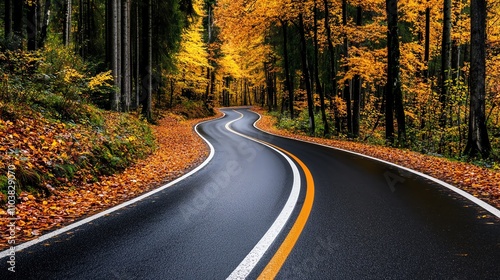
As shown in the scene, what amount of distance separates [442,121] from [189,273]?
18.7 meters

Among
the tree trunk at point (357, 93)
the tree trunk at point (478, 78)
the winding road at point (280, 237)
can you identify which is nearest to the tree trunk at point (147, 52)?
the tree trunk at point (357, 93)

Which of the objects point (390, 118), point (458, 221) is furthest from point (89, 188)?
point (390, 118)

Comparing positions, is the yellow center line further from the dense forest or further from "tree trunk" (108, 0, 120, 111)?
"tree trunk" (108, 0, 120, 111)

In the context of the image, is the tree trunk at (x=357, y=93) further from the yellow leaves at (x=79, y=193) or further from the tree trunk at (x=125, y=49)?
the tree trunk at (x=125, y=49)

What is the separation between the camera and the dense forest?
40.2 ft

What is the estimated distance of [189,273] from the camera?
11.0 ft

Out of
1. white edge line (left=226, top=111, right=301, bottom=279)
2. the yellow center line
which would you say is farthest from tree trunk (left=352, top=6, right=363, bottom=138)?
white edge line (left=226, top=111, right=301, bottom=279)

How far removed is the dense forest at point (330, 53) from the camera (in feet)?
40.2

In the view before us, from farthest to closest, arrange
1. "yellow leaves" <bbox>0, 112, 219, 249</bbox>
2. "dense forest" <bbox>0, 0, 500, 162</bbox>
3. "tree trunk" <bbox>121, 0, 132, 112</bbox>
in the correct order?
"tree trunk" <bbox>121, 0, 132, 112</bbox>
"dense forest" <bbox>0, 0, 500, 162</bbox>
"yellow leaves" <bbox>0, 112, 219, 249</bbox>

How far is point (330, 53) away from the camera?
22.3 metres

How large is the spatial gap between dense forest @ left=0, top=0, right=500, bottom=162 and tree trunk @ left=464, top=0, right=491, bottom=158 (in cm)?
3

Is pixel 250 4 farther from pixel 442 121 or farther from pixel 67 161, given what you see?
pixel 67 161

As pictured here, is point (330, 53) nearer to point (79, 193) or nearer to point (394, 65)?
point (394, 65)

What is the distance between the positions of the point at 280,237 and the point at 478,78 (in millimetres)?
10984
